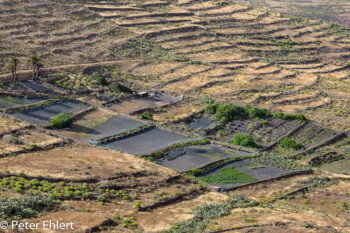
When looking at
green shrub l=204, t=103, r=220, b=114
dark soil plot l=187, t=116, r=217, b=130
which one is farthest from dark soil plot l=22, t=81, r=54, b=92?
green shrub l=204, t=103, r=220, b=114

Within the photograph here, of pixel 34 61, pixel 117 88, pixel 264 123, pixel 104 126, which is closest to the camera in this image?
pixel 104 126

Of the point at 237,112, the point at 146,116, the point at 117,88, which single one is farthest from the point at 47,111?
the point at 237,112

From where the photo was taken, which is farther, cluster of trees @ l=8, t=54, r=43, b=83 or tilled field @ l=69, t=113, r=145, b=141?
cluster of trees @ l=8, t=54, r=43, b=83

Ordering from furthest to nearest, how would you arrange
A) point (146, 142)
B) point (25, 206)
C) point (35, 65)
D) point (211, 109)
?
point (35, 65), point (211, 109), point (146, 142), point (25, 206)

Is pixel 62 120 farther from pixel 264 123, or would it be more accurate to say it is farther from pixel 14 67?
pixel 264 123

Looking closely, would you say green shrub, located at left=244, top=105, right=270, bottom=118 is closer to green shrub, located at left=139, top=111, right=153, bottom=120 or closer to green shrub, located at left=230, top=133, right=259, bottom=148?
green shrub, located at left=230, top=133, right=259, bottom=148
